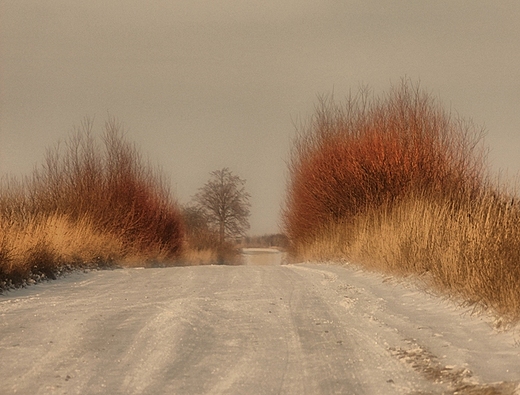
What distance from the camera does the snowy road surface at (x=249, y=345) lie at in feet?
14.0

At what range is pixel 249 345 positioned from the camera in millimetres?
5355

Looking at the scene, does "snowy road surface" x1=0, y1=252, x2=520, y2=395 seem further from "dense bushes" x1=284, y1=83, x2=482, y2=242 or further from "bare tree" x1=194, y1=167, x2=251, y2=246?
"bare tree" x1=194, y1=167, x2=251, y2=246

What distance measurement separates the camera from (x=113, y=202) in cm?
2420

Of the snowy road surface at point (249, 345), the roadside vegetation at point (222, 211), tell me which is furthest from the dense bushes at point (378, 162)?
the roadside vegetation at point (222, 211)

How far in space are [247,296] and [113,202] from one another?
1701cm

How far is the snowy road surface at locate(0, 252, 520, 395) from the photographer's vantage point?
14.0 feet

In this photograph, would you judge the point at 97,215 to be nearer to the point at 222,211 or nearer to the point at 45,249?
the point at 45,249

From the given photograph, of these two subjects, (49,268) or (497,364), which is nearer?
(497,364)

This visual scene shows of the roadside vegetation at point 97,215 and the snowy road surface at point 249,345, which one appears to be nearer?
the snowy road surface at point 249,345

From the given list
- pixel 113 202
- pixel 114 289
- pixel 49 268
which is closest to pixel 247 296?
pixel 114 289

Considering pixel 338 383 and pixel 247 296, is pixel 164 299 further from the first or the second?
pixel 338 383

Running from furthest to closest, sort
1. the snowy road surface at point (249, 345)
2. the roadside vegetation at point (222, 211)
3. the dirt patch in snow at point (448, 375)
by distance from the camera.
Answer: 1. the roadside vegetation at point (222, 211)
2. the snowy road surface at point (249, 345)
3. the dirt patch in snow at point (448, 375)

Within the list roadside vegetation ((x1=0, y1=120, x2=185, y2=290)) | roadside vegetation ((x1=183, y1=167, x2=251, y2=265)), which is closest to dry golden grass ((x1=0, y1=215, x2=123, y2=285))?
roadside vegetation ((x1=0, y1=120, x2=185, y2=290))

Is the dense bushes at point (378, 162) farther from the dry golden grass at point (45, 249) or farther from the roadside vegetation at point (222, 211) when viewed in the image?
the roadside vegetation at point (222, 211)
